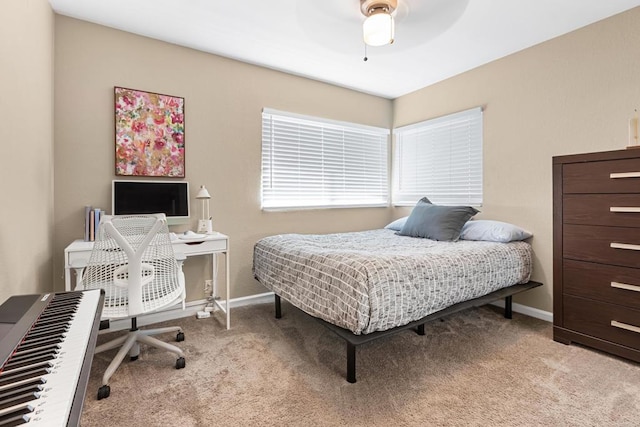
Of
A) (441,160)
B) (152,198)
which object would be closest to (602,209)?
(441,160)

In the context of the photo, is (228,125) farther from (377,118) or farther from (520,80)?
(520,80)

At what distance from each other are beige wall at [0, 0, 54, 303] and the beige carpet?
768 millimetres

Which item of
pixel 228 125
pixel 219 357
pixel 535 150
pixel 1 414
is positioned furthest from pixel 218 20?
pixel 535 150

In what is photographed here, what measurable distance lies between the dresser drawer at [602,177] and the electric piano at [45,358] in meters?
2.76

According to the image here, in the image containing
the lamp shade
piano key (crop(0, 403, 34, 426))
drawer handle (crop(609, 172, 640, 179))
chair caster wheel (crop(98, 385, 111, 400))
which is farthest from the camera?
the lamp shade

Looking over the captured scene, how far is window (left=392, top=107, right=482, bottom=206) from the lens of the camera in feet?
10.9

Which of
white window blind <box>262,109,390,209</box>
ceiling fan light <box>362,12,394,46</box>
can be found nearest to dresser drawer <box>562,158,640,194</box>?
ceiling fan light <box>362,12,394,46</box>

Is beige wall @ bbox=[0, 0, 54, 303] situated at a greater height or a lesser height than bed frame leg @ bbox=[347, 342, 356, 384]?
greater

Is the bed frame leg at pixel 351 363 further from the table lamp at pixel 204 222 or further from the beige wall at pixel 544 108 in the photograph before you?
the beige wall at pixel 544 108

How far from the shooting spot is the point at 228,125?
3.03 meters

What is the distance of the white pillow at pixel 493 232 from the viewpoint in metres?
2.71

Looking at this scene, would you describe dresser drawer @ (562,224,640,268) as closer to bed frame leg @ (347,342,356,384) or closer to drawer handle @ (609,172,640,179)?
drawer handle @ (609,172,640,179)

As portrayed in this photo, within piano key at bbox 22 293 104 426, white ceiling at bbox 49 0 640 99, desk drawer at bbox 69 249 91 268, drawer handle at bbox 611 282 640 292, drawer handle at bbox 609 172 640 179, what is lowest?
drawer handle at bbox 611 282 640 292

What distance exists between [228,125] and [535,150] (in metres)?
2.84
